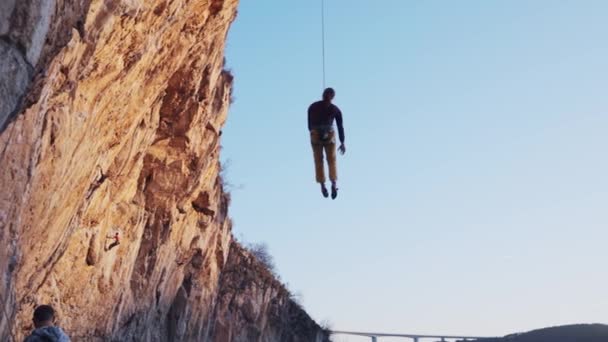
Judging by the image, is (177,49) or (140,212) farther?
(140,212)

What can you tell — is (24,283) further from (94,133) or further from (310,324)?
(310,324)

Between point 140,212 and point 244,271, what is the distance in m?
13.1

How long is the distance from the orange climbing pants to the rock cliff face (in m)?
3.15

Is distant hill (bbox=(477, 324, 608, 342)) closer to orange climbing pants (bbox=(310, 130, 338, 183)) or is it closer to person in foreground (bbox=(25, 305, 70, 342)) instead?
orange climbing pants (bbox=(310, 130, 338, 183))

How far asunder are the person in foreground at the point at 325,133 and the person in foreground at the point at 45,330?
5550 mm

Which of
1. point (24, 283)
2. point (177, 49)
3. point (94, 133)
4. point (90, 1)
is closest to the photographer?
point (90, 1)

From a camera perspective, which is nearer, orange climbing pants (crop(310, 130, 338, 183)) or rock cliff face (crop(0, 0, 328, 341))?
rock cliff face (crop(0, 0, 328, 341))

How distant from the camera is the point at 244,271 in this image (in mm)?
32406

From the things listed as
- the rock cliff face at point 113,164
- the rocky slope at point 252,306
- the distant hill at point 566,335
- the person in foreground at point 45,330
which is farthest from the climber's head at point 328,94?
the distant hill at point 566,335

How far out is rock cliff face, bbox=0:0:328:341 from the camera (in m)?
10.2

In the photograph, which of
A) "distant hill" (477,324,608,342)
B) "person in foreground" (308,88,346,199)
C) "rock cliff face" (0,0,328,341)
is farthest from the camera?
"distant hill" (477,324,608,342)

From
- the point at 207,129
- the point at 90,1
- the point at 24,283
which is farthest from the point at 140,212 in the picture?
the point at 90,1

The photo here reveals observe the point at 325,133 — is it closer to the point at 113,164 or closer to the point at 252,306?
the point at 113,164

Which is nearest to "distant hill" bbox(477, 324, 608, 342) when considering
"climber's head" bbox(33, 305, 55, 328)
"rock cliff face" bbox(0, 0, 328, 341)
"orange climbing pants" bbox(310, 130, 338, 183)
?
"rock cliff face" bbox(0, 0, 328, 341)
